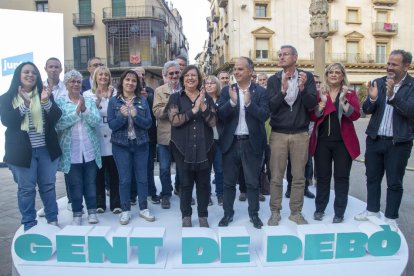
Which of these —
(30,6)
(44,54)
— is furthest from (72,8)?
(44,54)

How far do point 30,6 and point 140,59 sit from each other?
29.9 ft

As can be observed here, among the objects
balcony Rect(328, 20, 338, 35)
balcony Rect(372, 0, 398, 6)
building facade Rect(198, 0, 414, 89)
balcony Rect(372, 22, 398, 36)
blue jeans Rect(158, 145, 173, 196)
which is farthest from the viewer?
balcony Rect(372, 22, 398, 36)

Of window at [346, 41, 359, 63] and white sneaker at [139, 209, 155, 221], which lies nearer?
white sneaker at [139, 209, 155, 221]

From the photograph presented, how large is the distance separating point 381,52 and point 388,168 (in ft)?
101

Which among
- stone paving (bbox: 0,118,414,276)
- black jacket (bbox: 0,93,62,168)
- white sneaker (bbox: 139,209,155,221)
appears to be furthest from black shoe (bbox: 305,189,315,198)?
black jacket (bbox: 0,93,62,168)

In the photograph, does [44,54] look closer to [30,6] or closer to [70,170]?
[70,170]

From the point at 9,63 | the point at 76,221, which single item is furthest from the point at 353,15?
the point at 76,221

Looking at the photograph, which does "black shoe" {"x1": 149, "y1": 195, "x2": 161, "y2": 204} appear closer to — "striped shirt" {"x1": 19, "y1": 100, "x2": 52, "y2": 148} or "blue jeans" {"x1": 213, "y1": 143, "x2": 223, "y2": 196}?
"blue jeans" {"x1": 213, "y1": 143, "x2": 223, "y2": 196}

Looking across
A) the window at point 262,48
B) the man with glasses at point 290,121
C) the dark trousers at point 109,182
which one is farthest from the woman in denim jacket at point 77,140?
the window at point 262,48

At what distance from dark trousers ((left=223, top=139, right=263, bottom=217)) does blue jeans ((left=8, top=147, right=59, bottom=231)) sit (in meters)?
1.80

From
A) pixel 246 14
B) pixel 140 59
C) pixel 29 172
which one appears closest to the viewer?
pixel 29 172

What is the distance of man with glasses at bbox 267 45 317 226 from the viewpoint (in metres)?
3.46

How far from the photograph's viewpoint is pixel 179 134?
3547 mm

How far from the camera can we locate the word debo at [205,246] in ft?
9.52
